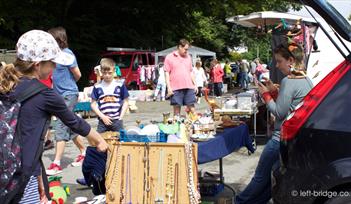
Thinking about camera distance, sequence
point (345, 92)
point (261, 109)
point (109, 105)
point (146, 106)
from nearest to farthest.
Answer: point (345, 92) → point (109, 105) → point (261, 109) → point (146, 106)

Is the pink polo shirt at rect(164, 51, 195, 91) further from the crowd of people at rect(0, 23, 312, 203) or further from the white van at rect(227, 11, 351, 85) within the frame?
the white van at rect(227, 11, 351, 85)

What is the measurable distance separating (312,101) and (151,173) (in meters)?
1.49

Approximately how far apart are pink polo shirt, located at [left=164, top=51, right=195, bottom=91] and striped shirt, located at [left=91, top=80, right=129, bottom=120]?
2460 millimetres

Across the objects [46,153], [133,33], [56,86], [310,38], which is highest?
[133,33]

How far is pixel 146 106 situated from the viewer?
17.9m

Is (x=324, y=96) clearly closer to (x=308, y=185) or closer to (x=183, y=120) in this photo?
(x=308, y=185)

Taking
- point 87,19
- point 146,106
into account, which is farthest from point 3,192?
point 87,19

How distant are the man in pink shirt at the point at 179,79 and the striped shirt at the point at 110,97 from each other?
2380mm

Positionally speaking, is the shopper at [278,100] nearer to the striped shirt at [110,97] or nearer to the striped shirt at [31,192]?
the striped shirt at [31,192]

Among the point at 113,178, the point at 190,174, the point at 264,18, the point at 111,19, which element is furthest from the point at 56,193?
the point at 111,19

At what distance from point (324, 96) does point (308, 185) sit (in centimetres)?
59

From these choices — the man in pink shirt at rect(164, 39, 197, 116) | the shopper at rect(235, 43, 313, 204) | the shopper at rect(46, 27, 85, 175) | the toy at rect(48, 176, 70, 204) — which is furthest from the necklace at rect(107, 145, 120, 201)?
the man in pink shirt at rect(164, 39, 197, 116)

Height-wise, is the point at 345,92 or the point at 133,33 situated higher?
the point at 133,33

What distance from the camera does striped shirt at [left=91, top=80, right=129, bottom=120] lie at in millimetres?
5996
